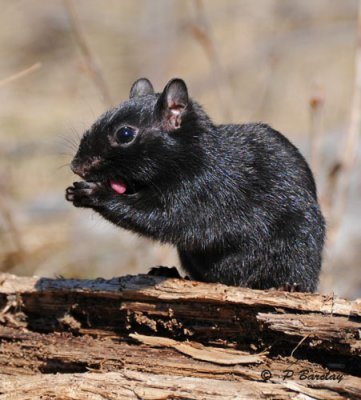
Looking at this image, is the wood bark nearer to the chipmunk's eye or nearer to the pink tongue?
the pink tongue

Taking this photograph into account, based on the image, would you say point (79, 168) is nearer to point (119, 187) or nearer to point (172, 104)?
point (119, 187)

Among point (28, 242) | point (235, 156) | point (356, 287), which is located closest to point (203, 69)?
point (28, 242)

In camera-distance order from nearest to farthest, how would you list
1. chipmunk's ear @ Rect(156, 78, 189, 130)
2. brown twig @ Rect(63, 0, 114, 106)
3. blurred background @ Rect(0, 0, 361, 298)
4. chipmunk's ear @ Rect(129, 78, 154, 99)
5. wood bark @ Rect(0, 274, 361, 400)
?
wood bark @ Rect(0, 274, 361, 400), chipmunk's ear @ Rect(156, 78, 189, 130), chipmunk's ear @ Rect(129, 78, 154, 99), brown twig @ Rect(63, 0, 114, 106), blurred background @ Rect(0, 0, 361, 298)

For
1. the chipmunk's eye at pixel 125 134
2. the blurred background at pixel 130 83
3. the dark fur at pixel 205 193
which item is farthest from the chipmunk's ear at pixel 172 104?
the blurred background at pixel 130 83

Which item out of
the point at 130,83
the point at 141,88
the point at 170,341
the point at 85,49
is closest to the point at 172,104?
the point at 141,88

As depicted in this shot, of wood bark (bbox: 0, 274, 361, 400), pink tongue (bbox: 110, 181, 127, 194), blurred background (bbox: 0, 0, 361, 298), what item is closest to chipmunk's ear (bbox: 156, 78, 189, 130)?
pink tongue (bbox: 110, 181, 127, 194)

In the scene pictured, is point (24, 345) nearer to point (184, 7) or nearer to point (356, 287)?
point (356, 287)
